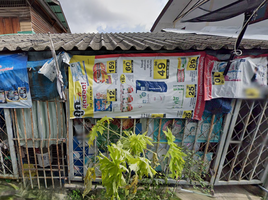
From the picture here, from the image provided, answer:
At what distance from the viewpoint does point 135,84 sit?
2.90m

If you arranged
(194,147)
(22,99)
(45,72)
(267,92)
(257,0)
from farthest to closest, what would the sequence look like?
A: (194,147) < (22,99) < (45,72) < (257,0) < (267,92)

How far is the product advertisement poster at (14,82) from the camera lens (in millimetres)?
2717

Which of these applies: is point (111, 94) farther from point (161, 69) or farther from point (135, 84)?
point (161, 69)

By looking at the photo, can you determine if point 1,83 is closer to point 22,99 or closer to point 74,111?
point 22,99

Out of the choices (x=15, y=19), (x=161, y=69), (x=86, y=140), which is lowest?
(x=86, y=140)

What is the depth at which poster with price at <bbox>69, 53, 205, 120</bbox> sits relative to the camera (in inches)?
112

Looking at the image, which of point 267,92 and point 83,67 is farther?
point 83,67

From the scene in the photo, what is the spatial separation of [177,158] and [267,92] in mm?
1914

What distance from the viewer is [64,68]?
112 inches

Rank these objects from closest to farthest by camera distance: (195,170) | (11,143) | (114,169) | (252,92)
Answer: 1. (252,92)
2. (114,169)
3. (11,143)
4. (195,170)

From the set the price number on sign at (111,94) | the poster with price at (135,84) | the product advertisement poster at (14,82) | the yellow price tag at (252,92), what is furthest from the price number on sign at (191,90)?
the product advertisement poster at (14,82)

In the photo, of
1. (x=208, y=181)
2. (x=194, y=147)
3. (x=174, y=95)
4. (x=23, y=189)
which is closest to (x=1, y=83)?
(x=23, y=189)

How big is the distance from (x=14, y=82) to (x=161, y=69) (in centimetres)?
338

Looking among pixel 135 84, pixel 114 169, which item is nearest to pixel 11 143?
pixel 114 169
